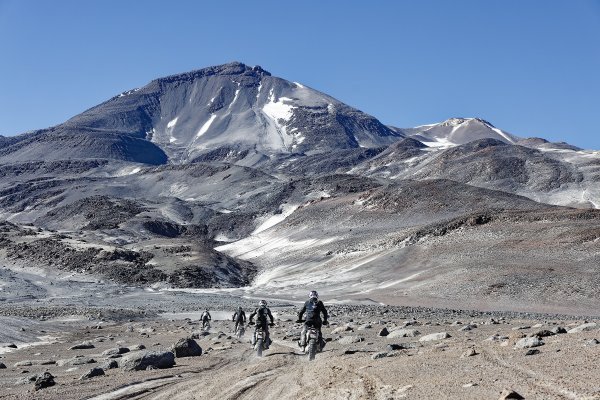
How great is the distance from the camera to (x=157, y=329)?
42.4 m

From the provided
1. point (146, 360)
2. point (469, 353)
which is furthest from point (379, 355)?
point (146, 360)

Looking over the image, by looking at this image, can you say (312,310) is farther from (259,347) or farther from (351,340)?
(351,340)

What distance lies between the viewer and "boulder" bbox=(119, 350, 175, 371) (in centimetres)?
1983

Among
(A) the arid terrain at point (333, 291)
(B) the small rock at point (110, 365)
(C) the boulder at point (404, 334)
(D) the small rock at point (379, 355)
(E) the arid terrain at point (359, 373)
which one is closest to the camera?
(E) the arid terrain at point (359, 373)

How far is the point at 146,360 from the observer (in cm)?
2008

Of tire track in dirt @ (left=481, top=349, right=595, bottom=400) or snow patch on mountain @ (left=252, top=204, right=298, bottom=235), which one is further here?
snow patch on mountain @ (left=252, top=204, right=298, bottom=235)

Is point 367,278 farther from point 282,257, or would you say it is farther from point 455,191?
point 455,191

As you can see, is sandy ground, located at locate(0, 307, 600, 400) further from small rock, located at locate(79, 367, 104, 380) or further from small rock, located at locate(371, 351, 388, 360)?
small rock, located at locate(79, 367, 104, 380)

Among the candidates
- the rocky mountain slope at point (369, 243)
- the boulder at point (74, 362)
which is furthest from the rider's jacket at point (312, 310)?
the rocky mountain slope at point (369, 243)

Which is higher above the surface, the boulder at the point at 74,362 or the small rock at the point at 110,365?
the small rock at the point at 110,365

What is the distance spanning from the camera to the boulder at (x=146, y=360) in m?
19.8

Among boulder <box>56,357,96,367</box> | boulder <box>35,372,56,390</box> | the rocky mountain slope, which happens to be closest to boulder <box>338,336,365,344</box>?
boulder <box>56,357,96,367</box>

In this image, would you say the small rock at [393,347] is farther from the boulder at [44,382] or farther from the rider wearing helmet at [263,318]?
the boulder at [44,382]

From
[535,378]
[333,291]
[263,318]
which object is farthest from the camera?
[333,291]
